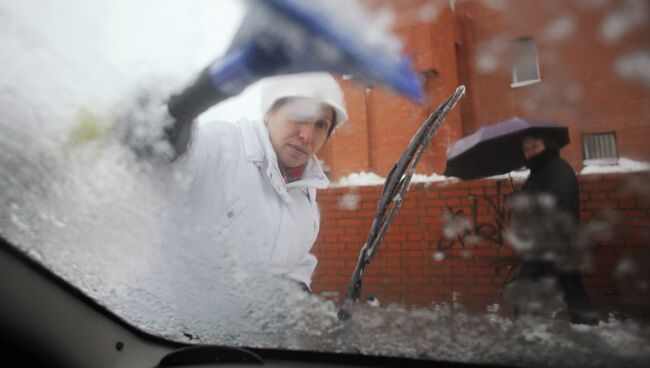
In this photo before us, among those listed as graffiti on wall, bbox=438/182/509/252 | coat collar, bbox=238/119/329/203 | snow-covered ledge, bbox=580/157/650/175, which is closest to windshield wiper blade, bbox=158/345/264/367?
coat collar, bbox=238/119/329/203

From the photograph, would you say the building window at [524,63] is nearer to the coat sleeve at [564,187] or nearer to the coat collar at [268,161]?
the coat sleeve at [564,187]

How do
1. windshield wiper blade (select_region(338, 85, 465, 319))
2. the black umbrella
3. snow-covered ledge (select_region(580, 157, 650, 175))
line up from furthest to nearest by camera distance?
windshield wiper blade (select_region(338, 85, 465, 319)) → the black umbrella → snow-covered ledge (select_region(580, 157, 650, 175))

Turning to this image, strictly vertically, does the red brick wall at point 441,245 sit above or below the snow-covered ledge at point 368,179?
below

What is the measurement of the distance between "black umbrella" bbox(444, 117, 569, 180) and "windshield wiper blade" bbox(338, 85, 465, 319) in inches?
4.1

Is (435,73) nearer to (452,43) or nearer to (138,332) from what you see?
(452,43)

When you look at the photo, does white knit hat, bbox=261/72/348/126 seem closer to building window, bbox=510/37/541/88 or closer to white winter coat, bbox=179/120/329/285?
white winter coat, bbox=179/120/329/285

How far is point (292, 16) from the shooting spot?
5.05 feet

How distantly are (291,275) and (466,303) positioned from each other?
0.63 metres

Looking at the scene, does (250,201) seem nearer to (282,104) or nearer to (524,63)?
(282,104)

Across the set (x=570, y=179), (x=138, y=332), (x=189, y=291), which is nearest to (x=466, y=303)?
(x=570, y=179)

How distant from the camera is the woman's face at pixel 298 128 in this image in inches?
67.6

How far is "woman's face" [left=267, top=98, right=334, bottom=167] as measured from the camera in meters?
1.72

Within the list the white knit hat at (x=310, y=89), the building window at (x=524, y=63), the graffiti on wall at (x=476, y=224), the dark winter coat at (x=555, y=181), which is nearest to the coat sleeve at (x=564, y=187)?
the dark winter coat at (x=555, y=181)

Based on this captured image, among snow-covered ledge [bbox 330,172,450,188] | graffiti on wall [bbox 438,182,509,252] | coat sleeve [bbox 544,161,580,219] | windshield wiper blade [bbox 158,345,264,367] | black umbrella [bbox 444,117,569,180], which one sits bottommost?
windshield wiper blade [bbox 158,345,264,367]
